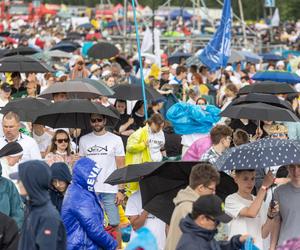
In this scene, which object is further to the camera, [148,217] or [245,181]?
[148,217]

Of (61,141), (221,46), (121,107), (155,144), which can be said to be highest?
(61,141)

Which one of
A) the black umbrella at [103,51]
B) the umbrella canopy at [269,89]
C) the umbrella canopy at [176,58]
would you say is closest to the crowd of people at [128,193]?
the umbrella canopy at [269,89]

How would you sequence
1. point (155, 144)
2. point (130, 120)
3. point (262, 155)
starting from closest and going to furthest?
1. point (262, 155)
2. point (155, 144)
3. point (130, 120)

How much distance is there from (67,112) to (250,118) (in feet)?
7.01

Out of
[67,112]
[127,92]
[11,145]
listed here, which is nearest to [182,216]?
[11,145]

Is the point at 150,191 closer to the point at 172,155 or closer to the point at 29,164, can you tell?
the point at 29,164

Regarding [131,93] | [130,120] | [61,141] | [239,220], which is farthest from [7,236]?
[131,93]

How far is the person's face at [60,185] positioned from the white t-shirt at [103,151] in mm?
2612

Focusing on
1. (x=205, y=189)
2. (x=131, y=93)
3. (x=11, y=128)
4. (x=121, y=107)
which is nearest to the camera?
(x=205, y=189)

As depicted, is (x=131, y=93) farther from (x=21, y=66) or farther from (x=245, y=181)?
(x=245, y=181)

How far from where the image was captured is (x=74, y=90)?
592 inches

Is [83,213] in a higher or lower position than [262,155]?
lower

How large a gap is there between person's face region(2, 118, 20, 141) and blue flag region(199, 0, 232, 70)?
11.2m

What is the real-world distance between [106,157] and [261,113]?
2145 millimetres
